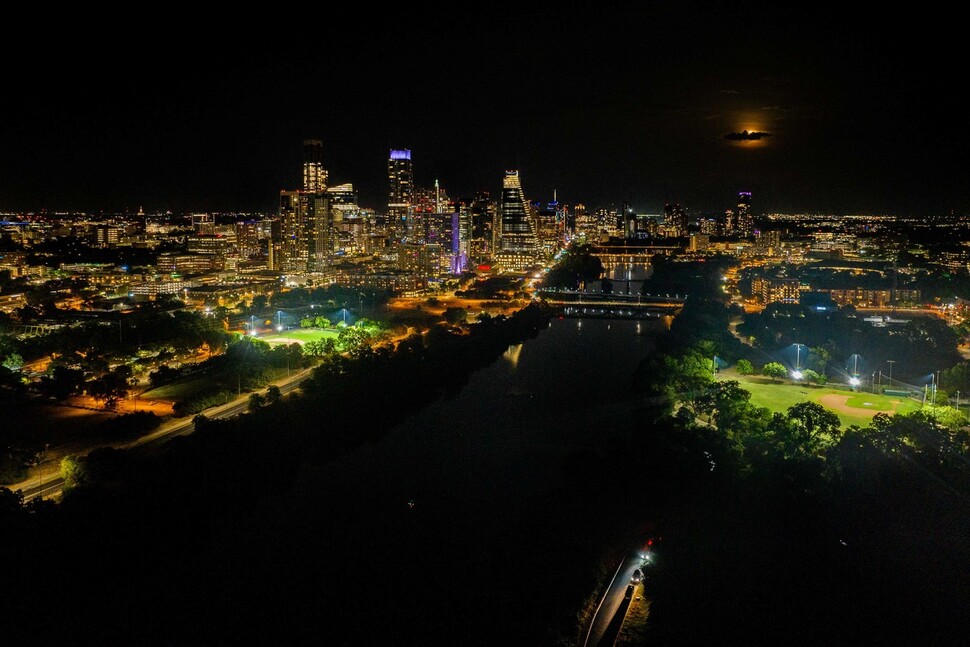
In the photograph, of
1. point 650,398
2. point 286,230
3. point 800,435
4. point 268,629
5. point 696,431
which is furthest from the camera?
point 286,230

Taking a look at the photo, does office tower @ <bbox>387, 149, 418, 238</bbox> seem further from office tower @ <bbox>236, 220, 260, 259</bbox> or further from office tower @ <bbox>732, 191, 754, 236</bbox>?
office tower @ <bbox>732, 191, 754, 236</bbox>

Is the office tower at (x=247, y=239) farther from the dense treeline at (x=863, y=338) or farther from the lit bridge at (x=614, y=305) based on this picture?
the dense treeline at (x=863, y=338)

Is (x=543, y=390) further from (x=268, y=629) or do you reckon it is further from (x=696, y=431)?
(x=268, y=629)

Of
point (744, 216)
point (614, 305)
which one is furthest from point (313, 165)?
point (744, 216)

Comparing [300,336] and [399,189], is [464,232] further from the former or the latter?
[300,336]

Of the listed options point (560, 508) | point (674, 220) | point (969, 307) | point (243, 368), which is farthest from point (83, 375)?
point (674, 220)

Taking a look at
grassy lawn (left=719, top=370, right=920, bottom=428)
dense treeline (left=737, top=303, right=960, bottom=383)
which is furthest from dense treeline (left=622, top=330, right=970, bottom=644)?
dense treeline (left=737, top=303, right=960, bottom=383)
